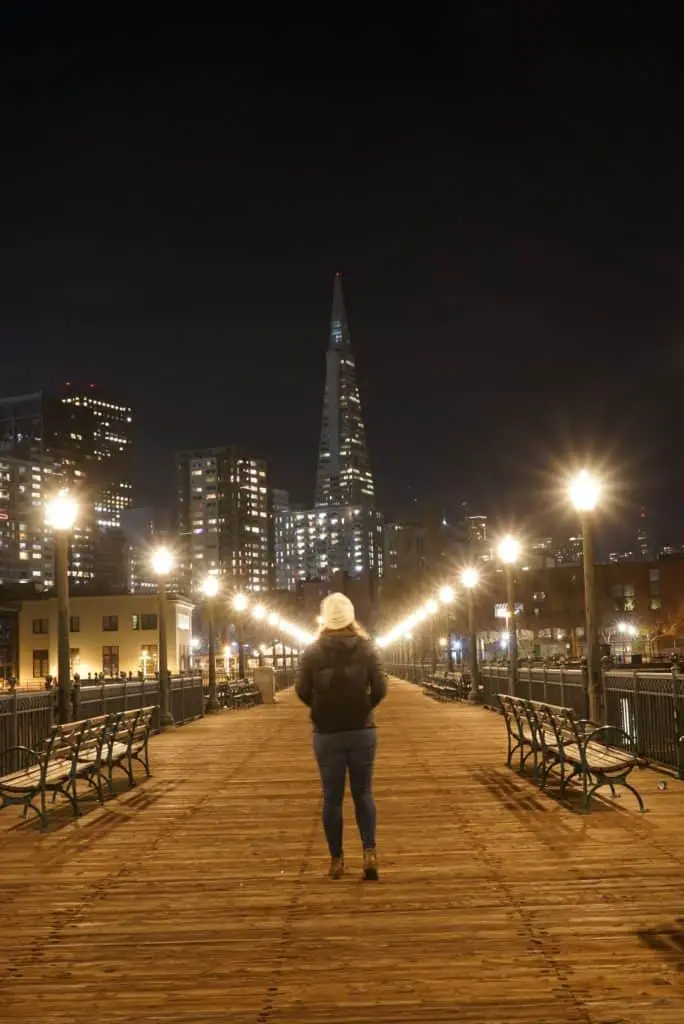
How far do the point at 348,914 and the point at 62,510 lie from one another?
11.7 meters

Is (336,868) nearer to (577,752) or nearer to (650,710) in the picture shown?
(577,752)

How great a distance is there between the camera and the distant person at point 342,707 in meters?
7.57

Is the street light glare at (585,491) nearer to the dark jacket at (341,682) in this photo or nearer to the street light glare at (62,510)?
the street light glare at (62,510)

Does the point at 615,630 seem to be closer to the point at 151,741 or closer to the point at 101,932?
→ the point at 151,741

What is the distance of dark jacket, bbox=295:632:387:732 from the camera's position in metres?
7.57

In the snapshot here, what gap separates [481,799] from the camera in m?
12.0

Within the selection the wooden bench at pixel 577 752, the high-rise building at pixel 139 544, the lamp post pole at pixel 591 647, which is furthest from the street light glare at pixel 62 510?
the high-rise building at pixel 139 544

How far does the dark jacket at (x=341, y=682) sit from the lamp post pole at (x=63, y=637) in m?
8.97

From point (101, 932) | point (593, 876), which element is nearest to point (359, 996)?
point (101, 932)

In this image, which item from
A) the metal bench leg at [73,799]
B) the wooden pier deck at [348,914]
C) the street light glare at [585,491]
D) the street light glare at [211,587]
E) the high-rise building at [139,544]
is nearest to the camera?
the wooden pier deck at [348,914]

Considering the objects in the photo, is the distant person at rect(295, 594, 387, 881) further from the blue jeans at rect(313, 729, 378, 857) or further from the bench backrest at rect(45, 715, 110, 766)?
the bench backrest at rect(45, 715, 110, 766)

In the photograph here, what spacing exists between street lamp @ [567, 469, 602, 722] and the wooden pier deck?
2.21m

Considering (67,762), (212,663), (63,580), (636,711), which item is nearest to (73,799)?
(67,762)

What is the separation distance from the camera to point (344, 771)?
7691 mm
